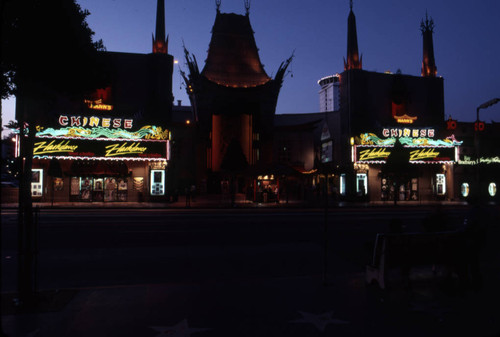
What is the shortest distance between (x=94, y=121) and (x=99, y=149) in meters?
2.47

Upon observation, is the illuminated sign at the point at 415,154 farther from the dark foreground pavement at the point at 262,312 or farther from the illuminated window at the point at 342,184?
the dark foreground pavement at the point at 262,312

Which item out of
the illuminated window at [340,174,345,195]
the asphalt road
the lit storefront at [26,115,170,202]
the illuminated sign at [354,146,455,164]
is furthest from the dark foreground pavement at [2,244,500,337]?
the illuminated window at [340,174,345,195]

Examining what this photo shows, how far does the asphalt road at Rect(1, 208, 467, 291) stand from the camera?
8.12 metres

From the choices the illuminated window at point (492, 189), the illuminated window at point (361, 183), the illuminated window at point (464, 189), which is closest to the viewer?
the illuminated window at point (361, 183)

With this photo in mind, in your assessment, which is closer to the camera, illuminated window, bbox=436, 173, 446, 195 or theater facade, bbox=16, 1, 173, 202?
theater facade, bbox=16, 1, 173, 202

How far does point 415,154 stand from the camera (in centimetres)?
3878

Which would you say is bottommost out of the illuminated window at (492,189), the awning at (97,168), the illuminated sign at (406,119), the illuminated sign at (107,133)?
the illuminated window at (492,189)

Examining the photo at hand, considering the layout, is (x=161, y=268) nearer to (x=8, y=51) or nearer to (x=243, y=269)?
(x=243, y=269)

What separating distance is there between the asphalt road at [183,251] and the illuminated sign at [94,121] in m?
17.6

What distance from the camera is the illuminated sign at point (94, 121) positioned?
32.2m

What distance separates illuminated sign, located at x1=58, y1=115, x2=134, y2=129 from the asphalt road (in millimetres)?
17557

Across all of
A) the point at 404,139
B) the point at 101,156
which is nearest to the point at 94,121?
the point at 101,156

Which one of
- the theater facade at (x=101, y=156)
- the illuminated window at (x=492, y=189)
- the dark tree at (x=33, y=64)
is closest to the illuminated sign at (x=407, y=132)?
the illuminated window at (x=492, y=189)

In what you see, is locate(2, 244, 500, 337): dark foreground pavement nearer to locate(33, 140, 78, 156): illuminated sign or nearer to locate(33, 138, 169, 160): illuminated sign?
locate(33, 138, 169, 160): illuminated sign
